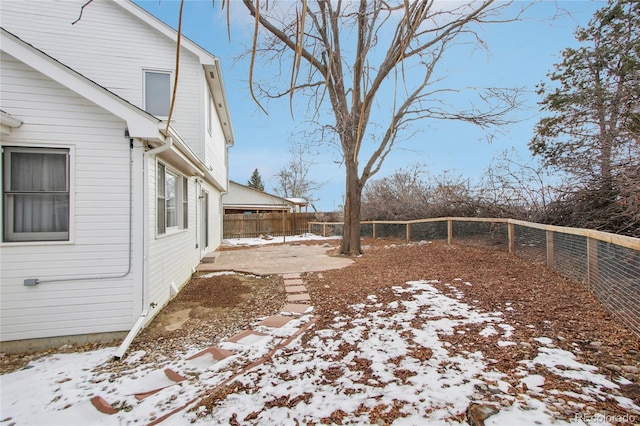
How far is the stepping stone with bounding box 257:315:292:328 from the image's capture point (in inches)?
152

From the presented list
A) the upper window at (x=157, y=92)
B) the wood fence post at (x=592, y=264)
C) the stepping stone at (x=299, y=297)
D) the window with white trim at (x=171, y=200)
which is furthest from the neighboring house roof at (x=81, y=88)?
the wood fence post at (x=592, y=264)

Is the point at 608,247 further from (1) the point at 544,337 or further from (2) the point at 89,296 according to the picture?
(2) the point at 89,296

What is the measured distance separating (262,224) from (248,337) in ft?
49.5

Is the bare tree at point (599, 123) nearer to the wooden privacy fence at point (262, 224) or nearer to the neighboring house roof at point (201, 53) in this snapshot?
the neighboring house roof at point (201, 53)

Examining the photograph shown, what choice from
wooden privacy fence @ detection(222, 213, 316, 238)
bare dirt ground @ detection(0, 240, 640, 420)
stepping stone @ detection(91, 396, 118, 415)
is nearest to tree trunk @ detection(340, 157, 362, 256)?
bare dirt ground @ detection(0, 240, 640, 420)

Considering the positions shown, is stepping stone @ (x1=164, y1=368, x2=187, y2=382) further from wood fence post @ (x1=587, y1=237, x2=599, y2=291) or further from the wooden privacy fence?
the wooden privacy fence

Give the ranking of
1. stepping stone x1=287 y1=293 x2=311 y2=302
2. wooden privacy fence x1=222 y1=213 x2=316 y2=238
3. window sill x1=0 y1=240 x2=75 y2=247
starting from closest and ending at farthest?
1. window sill x1=0 y1=240 x2=75 y2=247
2. stepping stone x1=287 y1=293 x2=311 y2=302
3. wooden privacy fence x1=222 y1=213 x2=316 y2=238

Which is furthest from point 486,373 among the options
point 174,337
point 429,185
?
point 429,185

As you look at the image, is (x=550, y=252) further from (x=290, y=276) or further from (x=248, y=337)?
(x=248, y=337)

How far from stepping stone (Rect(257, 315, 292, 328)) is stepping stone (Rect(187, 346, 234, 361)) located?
76cm

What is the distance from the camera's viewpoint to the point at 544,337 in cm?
299

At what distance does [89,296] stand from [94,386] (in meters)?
1.41

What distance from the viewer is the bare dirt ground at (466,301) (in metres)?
2.71

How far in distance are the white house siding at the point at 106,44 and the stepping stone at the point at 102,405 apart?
223 inches
